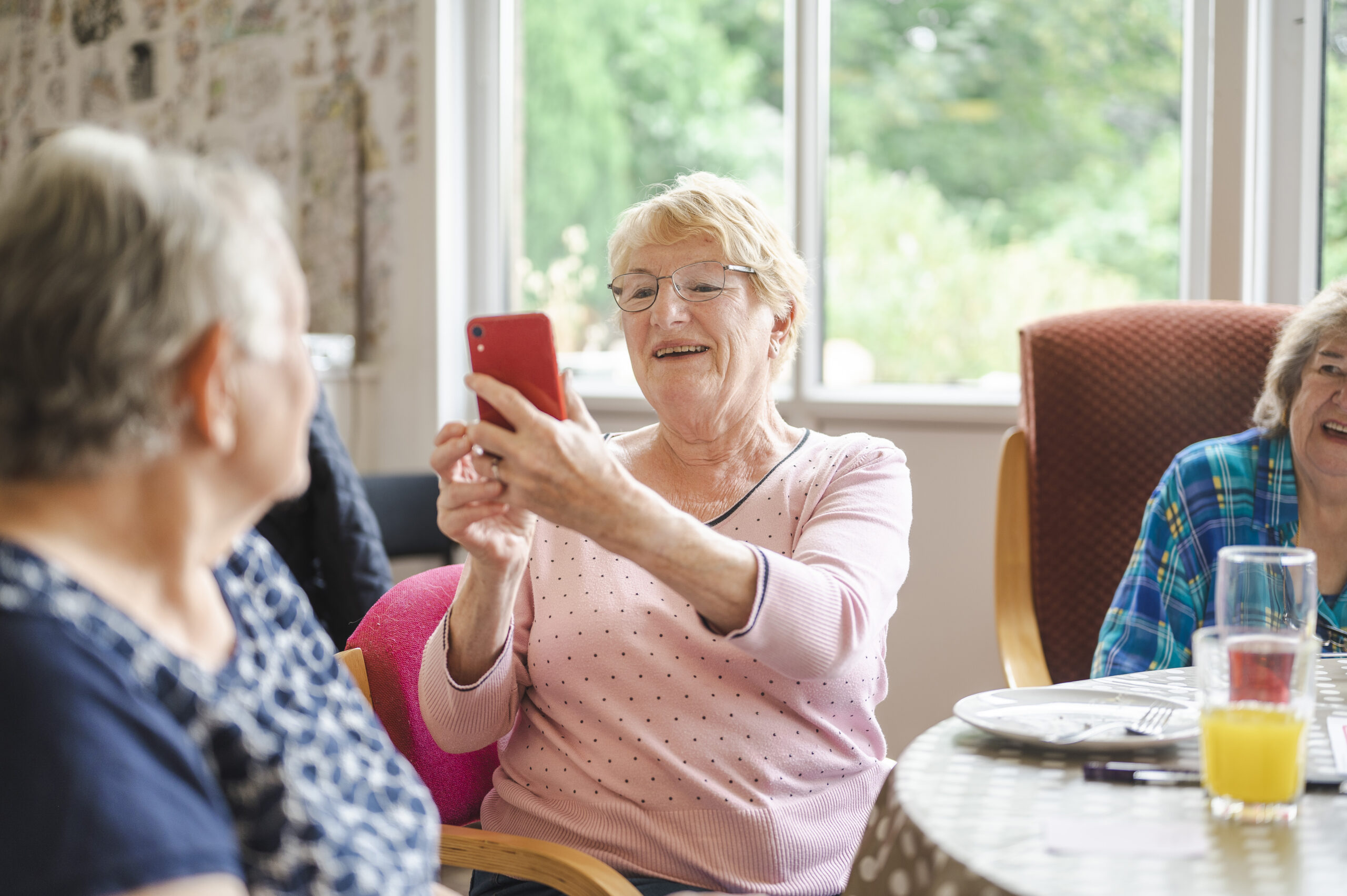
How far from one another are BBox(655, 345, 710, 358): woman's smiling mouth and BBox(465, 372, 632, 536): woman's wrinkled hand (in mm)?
428

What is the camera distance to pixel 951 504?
266cm

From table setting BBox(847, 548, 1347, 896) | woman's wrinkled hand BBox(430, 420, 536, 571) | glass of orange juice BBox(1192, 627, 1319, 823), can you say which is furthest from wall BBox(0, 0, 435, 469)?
glass of orange juice BBox(1192, 627, 1319, 823)

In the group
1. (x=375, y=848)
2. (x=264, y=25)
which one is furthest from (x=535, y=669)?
(x=264, y=25)

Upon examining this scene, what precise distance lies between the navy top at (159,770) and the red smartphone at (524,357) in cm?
38

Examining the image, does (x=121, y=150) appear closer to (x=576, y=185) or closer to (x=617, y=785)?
(x=617, y=785)

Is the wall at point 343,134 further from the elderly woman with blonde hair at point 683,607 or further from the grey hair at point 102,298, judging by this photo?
the grey hair at point 102,298

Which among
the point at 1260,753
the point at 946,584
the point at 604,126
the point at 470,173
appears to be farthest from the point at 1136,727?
the point at 470,173

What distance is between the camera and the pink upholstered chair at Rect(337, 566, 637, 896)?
122 centimetres

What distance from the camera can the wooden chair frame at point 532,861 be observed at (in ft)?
3.83

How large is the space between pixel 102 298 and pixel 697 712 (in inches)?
34.1

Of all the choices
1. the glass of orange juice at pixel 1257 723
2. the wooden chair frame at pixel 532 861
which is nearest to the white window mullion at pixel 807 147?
the wooden chair frame at pixel 532 861

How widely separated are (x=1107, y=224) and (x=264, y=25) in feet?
7.72

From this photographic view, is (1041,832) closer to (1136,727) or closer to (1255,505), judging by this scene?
(1136,727)

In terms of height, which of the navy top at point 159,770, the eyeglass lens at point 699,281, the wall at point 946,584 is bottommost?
the wall at point 946,584
